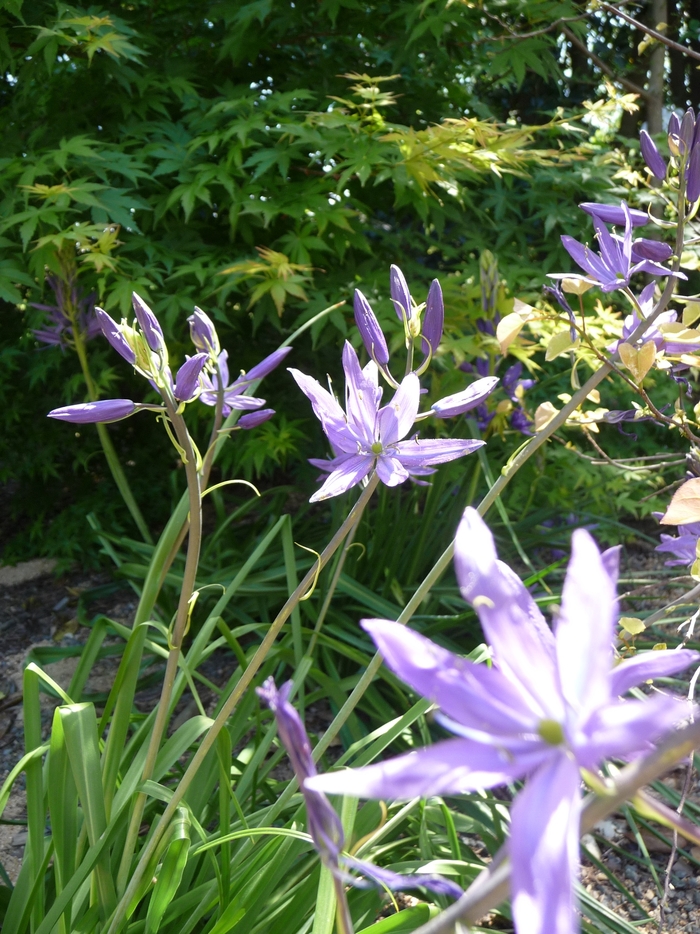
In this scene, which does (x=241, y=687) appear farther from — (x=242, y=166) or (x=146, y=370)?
(x=242, y=166)

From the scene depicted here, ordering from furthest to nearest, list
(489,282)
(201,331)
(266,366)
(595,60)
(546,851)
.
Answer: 1. (595,60)
2. (489,282)
3. (266,366)
4. (201,331)
5. (546,851)

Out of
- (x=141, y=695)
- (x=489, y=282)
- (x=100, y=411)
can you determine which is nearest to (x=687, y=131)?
(x=100, y=411)

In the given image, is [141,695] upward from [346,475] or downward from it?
downward

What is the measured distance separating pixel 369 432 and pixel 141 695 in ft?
6.84

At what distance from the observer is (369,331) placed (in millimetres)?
1086

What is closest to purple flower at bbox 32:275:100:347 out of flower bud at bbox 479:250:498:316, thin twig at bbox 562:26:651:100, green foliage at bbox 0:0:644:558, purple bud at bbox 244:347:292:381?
green foliage at bbox 0:0:644:558

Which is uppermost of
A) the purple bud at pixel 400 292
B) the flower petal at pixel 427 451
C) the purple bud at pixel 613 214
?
the purple bud at pixel 613 214

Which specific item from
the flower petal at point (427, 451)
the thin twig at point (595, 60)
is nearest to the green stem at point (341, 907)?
the flower petal at point (427, 451)

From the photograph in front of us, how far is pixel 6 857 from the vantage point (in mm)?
2029

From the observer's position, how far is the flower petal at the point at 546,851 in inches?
13.4

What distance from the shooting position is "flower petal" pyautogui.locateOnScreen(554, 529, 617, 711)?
1.30 ft

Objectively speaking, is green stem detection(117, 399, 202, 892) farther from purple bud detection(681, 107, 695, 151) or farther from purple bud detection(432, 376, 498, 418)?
purple bud detection(681, 107, 695, 151)

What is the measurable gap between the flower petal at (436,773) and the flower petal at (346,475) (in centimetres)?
54

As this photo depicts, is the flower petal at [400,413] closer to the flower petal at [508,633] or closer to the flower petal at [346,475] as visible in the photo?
the flower petal at [346,475]
